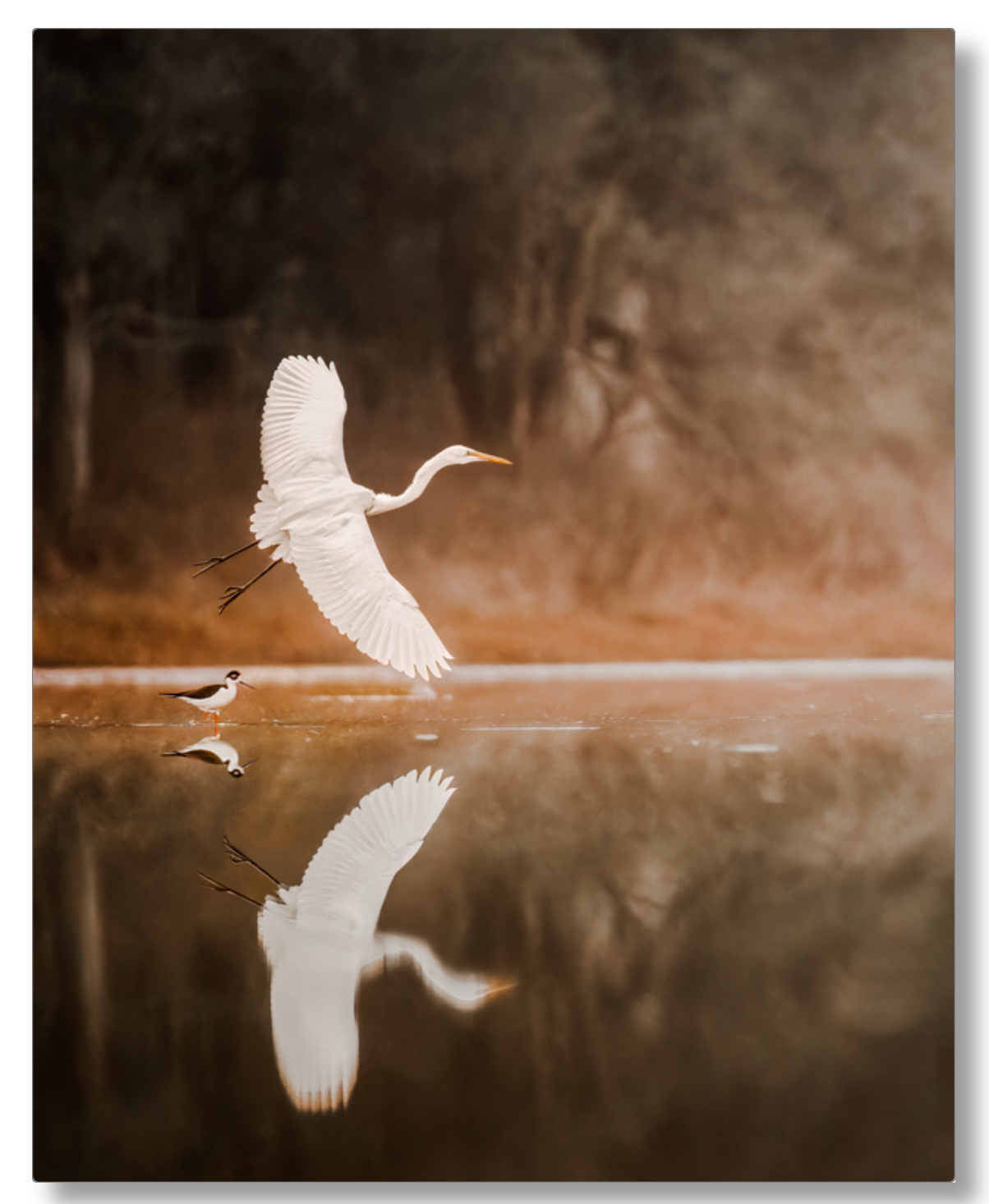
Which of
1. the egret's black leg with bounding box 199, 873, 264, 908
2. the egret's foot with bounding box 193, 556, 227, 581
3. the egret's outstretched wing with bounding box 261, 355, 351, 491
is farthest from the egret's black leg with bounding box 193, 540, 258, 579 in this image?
the egret's black leg with bounding box 199, 873, 264, 908

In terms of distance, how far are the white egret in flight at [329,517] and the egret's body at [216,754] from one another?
1.10 ft

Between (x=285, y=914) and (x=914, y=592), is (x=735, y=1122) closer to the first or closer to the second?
(x=285, y=914)

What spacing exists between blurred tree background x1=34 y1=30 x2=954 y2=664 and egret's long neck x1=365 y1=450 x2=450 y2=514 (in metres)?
0.11

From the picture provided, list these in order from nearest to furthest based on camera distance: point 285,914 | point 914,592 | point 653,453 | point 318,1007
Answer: point 318,1007 < point 285,914 < point 914,592 < point 653,453

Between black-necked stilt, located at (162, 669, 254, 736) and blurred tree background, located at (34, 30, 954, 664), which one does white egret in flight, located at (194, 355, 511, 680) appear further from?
black-necked stilt, located at (162, 669, 254, 736)

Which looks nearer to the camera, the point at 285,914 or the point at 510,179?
the point at 285,914

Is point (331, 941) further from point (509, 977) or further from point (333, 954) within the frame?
point (509, 977)

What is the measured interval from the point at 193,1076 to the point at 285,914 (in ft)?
0.75

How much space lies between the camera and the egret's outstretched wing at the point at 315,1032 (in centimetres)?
110

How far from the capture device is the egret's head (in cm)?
211

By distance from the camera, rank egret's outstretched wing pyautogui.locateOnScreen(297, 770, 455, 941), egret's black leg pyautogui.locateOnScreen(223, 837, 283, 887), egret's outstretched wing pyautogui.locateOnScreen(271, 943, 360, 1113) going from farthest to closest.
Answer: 1. egret's black leg pyautogui.locateOnScreen(223, 837, 283, 887)
2. egret's outstretched wing pyautogui.locateOnScreen(297, 770, 455, 941)
3. egret's outstretched wing pyautogui.locateOnScreen(271, 943, 360, 1113)

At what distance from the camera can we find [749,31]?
1.94 metres

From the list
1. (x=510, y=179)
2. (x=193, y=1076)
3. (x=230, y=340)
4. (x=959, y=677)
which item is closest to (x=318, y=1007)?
(x=193, y=1076)

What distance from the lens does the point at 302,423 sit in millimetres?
1982
